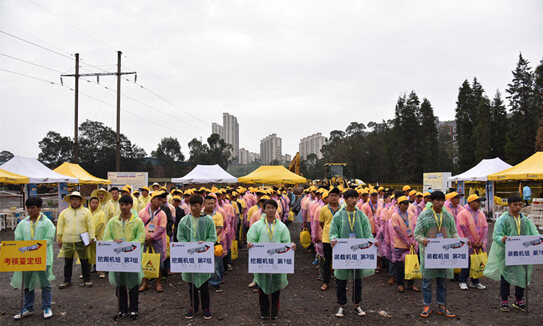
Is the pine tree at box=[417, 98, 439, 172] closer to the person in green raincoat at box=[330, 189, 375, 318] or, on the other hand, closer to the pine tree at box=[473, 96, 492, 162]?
the pine tree at box=[473, 96, 492, 162]

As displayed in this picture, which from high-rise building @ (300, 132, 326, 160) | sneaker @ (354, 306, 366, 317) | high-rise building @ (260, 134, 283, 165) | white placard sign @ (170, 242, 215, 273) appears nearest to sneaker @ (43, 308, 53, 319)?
white placard sign @ (170, 242, 215, 273)

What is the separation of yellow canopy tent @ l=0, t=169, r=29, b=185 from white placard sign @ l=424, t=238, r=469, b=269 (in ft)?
49.7

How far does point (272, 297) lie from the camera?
480cm

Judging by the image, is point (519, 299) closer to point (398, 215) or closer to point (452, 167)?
point (398, 215)

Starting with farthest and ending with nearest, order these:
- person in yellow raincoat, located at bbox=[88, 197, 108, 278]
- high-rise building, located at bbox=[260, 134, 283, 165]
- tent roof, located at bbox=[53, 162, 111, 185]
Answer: high-rise building, located at bbox=[260, 134, 283, 165] < tent roof, located at bbox=[53, 162, 111, 185] < person in yellow raincoat, located at bbox=[88, 197, 108, 278]

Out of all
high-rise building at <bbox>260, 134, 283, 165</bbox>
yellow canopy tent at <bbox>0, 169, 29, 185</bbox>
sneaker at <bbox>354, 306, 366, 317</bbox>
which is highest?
high-rise building at <bbox>260, 134, 283, 165</bbox>

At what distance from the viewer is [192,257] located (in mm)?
4508

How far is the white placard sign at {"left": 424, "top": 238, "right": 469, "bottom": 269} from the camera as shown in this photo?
4.64 meters

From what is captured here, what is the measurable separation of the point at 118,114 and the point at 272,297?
19252mm

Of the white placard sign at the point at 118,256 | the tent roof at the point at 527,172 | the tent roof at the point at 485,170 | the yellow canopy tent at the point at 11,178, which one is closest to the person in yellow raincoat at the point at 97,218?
the white placard sign at the point at 118,256

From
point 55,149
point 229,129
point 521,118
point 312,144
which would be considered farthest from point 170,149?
point 312,144

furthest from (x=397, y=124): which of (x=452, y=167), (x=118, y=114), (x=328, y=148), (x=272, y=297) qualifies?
(x=272, y=297)

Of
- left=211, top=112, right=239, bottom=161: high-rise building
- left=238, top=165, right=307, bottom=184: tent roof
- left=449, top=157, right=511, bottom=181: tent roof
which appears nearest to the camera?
left=449, top=157, right=511, bottom=181: tent roof

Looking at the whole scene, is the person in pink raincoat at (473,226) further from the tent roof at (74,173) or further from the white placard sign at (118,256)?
the tent roof at (74,173)
